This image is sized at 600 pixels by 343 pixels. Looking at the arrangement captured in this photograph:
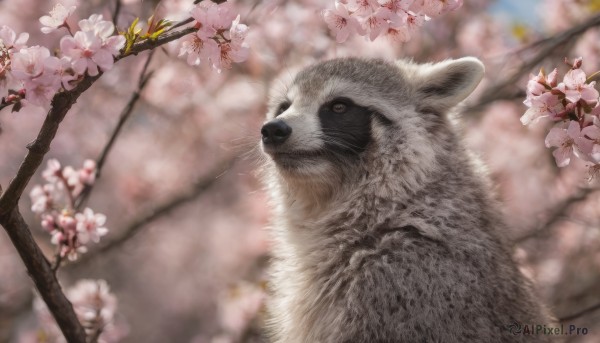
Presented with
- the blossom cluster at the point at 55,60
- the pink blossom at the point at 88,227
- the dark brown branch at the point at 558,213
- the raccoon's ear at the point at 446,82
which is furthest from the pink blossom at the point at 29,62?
the dark brown branch at the point at 558,213

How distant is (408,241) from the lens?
148 inches

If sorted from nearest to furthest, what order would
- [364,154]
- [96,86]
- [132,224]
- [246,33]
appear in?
[246,33] → [364,154] → [132,224] → [96,86]

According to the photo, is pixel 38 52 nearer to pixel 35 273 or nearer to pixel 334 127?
pixel 35 273

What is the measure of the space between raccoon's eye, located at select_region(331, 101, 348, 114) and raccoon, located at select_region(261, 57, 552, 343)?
0.06 feet

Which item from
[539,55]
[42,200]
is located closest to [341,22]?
[42,200]

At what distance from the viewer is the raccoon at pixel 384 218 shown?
11.6ft

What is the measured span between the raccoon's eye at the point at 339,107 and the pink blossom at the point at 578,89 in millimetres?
1611

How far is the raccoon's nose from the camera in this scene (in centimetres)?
406

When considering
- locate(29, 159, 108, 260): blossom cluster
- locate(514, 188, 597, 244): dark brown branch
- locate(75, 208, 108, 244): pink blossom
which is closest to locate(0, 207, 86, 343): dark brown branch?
locate(29, 159, 108, 260): blossom cluster

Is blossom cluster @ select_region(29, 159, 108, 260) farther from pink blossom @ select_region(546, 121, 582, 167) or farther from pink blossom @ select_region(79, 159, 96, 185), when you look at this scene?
pink blossom @ select_region(546, 121, 582, 167)

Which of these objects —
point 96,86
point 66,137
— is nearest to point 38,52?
point 96,86

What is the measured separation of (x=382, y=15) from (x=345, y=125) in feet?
3.56

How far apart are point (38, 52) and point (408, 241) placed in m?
1.96

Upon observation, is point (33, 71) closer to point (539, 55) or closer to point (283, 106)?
point (283, 106)
